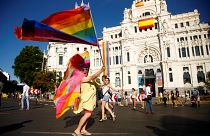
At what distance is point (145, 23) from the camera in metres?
48.7

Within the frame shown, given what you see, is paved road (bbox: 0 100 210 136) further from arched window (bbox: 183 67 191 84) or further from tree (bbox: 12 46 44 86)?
tree (bbox: 12 46 44 86)

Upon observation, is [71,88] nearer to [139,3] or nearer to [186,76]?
[186,76]

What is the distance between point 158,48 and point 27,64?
3573cm

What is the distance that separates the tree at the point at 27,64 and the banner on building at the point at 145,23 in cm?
2908

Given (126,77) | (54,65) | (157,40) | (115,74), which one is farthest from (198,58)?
(54,65)

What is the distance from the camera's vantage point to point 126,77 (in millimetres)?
48938

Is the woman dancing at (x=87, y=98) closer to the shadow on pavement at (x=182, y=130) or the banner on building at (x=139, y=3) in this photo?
the shadow on pavement at (x=182, y=130)

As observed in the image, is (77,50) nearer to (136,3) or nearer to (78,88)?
(136,3)

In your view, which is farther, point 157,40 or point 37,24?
point 157,40

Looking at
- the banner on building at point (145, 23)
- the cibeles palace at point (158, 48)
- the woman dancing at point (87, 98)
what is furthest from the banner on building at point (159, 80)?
the woman dancing at point (87, 98)

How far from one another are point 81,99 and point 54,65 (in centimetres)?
5642

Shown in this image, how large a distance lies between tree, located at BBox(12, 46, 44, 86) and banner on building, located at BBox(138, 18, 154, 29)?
29.1 meters

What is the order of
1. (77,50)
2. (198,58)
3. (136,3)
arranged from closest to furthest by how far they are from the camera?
(198,58) → (136,3) → (77,50)

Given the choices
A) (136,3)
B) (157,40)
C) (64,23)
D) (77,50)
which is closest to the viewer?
(64,23)
